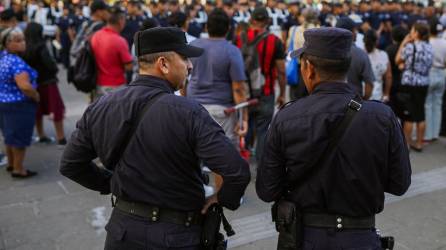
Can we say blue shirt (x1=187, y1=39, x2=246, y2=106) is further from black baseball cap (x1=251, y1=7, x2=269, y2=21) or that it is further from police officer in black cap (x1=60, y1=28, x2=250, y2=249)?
police officer in black cap (x1=60, y1=28, x2=250, y2=249)

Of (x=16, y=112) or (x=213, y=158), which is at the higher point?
(x=213, y=158)

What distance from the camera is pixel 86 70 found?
5617mm

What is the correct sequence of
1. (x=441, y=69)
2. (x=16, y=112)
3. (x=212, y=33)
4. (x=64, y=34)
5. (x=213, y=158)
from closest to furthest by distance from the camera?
(x=213, y=158) → (x=212, y=33) → (x=16, y=112) → (x=441, y=69) → (x=64, y=34)

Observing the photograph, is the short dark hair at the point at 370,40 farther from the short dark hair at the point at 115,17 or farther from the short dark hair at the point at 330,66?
the short dark hair at the point at 330,66

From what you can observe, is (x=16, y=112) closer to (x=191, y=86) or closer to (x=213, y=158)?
(x=191, y=86)

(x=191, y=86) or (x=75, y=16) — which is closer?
(x=191, y=86)

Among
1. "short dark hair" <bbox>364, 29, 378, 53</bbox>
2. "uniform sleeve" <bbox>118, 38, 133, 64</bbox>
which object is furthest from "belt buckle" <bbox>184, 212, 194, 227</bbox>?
"short dark hair" <bbox>364, 29, 378, 53</bbox>

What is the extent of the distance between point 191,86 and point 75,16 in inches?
406

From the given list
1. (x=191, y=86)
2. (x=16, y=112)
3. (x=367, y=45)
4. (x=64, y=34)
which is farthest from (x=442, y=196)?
(x=64, y=34)

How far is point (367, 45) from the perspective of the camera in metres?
Result: 6.00

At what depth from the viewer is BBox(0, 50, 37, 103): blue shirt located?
16.8 ft

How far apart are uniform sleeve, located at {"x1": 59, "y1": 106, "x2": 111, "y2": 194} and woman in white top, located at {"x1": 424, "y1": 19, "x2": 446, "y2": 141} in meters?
5.33

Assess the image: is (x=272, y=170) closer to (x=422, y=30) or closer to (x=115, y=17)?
(x=115, y=17)

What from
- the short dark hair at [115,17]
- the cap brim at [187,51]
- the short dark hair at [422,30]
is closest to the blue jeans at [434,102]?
the short dark hair at [422,30]
